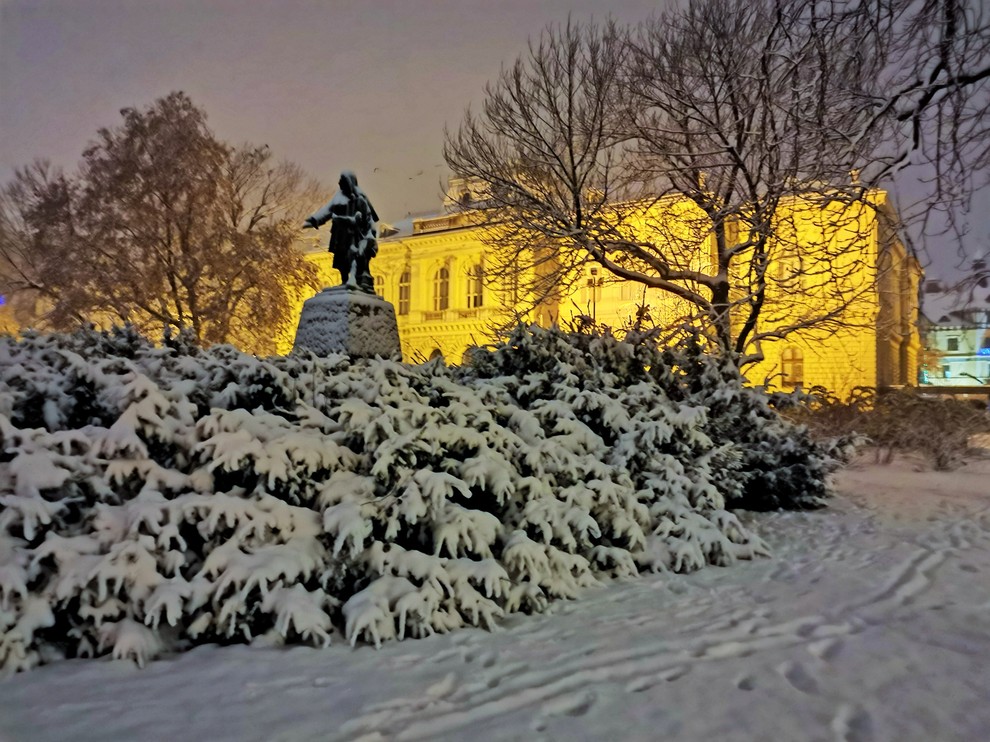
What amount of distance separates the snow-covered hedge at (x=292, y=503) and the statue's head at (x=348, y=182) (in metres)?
5.60

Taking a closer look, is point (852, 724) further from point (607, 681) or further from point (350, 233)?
point (350, 233)

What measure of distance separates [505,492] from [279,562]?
60.8 inches

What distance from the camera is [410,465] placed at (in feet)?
13.5

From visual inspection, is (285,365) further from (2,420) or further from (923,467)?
(923,467)

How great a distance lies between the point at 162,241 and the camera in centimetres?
2125

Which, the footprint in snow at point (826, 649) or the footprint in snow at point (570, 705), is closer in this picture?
the footprint in snow at point (570, 705)

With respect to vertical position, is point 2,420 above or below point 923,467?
above

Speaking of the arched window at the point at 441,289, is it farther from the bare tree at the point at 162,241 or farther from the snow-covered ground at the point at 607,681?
the snow-covered ground at the point at 607,681

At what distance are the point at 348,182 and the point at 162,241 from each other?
45.0 ft

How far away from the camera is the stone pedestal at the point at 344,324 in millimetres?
9328

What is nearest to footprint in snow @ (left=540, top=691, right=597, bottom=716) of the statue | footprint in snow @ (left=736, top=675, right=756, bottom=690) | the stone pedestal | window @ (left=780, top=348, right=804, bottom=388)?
footprint in snow @ (left=736, top=675, right=756, bottom=690)

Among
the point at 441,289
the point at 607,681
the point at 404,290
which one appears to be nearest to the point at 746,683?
the point at 607,681

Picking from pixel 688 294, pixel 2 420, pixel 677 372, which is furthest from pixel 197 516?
pixel 688 294

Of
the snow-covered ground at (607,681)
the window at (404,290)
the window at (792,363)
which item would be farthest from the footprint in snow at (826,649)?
the window at (404,290)
